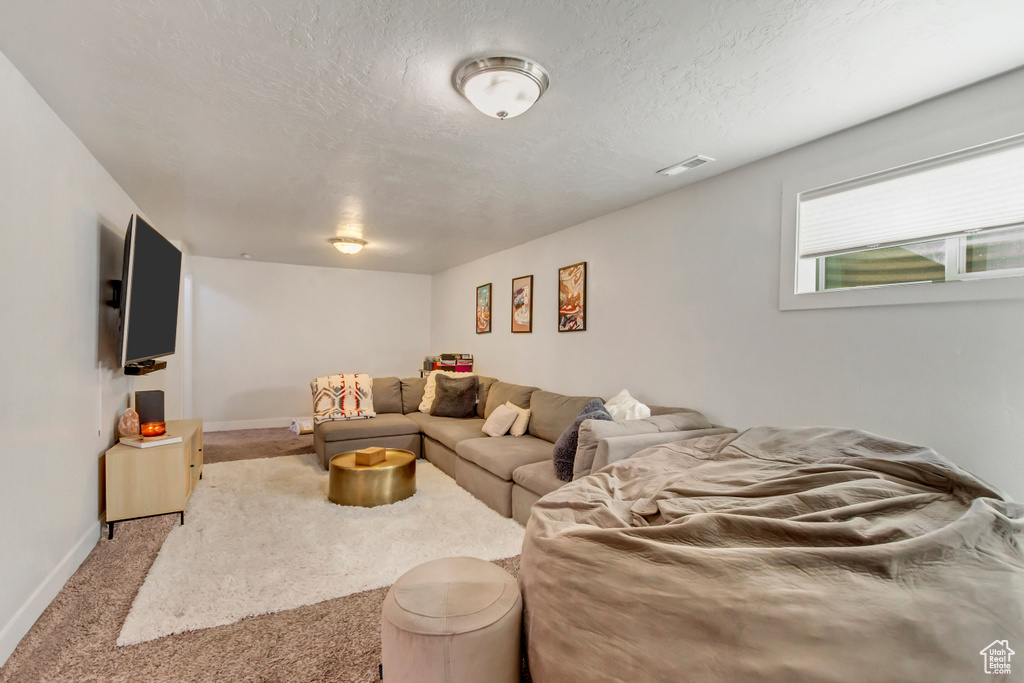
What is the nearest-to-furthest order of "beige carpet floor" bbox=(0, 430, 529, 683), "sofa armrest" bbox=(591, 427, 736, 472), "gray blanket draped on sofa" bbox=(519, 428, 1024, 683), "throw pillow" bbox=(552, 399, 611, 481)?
1. "gray blanket draped on sofa" bbox=(519, 428, 1024, 683)
2. "beige carpet floor" bbox=(0, 430, 529, 683)
3. "sofa armrest" bbox=(591, 427, 736, 472)
4. "throw pillow" bbox=(552, 399, 611, 481)

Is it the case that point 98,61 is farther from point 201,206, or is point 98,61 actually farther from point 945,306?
point 945,306

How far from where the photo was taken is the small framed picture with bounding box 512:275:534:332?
5287 millimetres

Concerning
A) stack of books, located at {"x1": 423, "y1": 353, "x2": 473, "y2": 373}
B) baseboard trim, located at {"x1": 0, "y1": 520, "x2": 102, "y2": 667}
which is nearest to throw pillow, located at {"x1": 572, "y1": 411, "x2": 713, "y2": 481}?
baseboard trim, located at {"x1": 0, "y1": 520, "x2": 102, "y2": 667}

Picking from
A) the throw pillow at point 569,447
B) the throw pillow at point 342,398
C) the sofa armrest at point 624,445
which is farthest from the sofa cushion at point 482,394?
the sofa armrest at point 624,445

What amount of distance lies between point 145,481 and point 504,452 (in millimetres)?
2436

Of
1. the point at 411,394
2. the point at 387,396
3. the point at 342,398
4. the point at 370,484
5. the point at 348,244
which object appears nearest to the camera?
the point at 370,484

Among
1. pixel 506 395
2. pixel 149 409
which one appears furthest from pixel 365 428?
pixel 149 409

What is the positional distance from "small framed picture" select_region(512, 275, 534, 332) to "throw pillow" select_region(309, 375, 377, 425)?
194 centimetres

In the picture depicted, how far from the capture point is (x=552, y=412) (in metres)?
4.24

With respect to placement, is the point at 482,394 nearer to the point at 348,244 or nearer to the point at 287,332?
the point at 348,244

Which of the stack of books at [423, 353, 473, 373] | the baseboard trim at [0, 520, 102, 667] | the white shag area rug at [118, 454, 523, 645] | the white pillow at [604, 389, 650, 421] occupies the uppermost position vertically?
the stack of books at [423, 353, 473, 373]

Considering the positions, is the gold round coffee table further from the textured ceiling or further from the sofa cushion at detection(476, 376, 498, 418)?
the textured ceiling

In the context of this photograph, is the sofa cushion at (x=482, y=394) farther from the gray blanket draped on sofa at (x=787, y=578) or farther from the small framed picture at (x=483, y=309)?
the gray blanket draped on sofa at (x=787, y=578)

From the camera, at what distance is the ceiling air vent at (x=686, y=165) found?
291 cm
